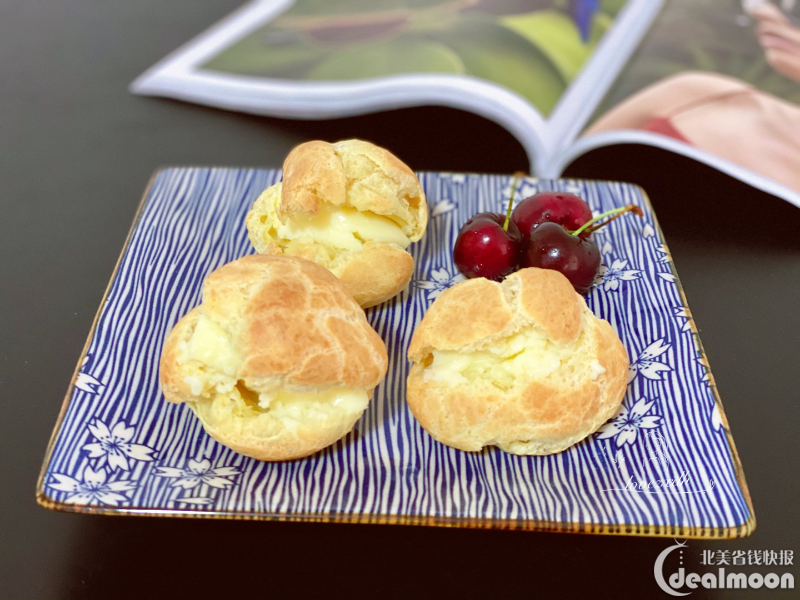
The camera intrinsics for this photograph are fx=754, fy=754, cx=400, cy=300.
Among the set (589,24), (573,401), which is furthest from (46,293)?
(589,24)

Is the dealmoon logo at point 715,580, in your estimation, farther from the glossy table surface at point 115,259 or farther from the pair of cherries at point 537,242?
the pair of cherries at point 537,242

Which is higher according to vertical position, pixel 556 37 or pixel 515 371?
pixel 556 37

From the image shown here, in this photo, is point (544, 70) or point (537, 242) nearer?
point (537, 242)

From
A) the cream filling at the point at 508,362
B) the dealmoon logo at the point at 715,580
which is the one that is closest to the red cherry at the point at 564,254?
the cream filling at the point at 508,362

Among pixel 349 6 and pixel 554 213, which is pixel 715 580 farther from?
pixel 349 6

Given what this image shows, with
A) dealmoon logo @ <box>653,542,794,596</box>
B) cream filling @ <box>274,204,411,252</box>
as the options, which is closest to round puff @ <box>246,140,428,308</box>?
cream filling @ <box>274,204,411,252</box>

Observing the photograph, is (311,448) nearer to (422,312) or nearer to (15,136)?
(422,312)

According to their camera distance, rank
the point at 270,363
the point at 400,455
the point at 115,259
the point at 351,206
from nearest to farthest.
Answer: the point at 270,363 → the point at 400,455 → the point at 351,206 → the point at 115,259

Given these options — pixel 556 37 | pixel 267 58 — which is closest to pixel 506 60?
pixel 556 37

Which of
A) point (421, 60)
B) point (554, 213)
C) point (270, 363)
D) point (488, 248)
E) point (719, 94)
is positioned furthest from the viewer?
point (421, 60)
